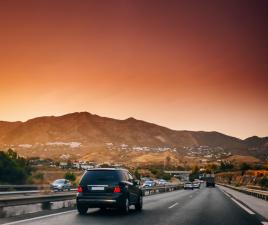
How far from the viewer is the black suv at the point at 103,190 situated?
1622 centimetres

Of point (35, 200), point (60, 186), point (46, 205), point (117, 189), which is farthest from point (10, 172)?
point (117, 189)

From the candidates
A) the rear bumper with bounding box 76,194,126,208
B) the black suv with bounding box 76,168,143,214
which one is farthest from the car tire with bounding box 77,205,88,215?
the rear bumper with bounding box 76,194,126,208

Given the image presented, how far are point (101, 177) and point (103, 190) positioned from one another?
21.1 inches

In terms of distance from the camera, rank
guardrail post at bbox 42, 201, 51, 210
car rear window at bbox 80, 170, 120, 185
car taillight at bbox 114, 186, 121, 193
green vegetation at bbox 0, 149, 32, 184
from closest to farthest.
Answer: car taillight at bbox 114, 186, 121, 193
car rear window at bbox 80, 170, 120, 185
guardrail post at bbox 42, 201, 51, 210
green vegetation at bbox 0, 149, 32, 184

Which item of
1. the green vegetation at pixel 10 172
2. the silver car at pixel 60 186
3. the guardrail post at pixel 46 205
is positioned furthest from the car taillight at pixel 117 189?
the green vegetation at pixel 10 172

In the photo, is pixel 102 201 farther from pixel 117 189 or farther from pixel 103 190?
pixel 117 189

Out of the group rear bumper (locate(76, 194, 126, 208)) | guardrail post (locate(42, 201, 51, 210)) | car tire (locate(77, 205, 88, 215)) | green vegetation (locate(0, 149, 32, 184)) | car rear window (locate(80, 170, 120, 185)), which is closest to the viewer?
rear bumper (locate(76, 194, 126, 208))

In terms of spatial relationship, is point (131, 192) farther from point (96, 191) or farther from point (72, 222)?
point (72, 222)

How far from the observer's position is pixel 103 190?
16297 millimetres

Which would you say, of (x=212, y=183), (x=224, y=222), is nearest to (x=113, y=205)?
(x=224, y=222)

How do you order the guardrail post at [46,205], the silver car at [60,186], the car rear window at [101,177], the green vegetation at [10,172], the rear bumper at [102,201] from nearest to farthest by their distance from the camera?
1. the rear bumper at [102,201]
2. the car rear window at [101,177]
3. the guardrail post at [46,205]
4. the silver car at [60,186]
5. the green vegetation at [10,172]

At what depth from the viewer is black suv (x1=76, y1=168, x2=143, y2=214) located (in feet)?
53.2

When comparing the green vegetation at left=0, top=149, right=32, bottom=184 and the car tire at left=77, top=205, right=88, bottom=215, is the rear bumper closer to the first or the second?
the car tire at left=77, top=205, right=88, bottom=215

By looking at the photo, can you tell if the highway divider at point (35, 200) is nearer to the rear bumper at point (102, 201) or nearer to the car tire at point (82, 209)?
the car tire at point (82, 209)
